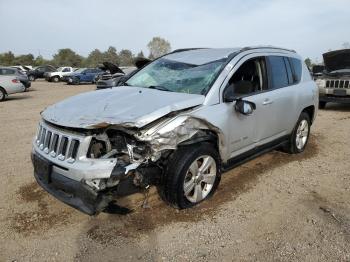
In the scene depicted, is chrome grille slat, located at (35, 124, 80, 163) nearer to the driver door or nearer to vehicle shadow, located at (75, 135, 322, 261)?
vehicle shadow, located at (75, 135, 322, 261)

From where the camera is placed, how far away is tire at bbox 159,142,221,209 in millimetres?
3678

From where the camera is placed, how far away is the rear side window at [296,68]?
5766 millimetres

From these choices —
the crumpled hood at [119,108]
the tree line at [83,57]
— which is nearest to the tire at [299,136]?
the crumpled hood at [119,108]

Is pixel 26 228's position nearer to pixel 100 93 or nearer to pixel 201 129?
pixel 100 93

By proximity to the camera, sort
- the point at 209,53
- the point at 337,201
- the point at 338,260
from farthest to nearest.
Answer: the point at 209,53, the point at 337,201, the point at 338,260

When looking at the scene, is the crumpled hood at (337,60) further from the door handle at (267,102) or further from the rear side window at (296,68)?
the door handle at (267,102)

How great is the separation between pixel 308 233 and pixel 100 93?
292 centimetres

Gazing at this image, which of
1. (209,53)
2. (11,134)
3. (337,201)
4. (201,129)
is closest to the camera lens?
(201,129)

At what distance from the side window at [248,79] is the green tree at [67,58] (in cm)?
7632

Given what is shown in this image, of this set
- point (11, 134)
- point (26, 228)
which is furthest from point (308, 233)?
point (11, 134)

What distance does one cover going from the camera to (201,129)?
3953 mm

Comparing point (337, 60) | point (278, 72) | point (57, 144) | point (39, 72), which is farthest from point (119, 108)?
point (39, 72)

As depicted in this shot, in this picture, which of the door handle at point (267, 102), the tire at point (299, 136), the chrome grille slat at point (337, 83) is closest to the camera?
the door handle at point (267, 102)

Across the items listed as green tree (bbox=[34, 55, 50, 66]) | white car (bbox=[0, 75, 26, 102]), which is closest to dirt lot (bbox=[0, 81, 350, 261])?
white car (bbox=[0, 75, 26, 102])
